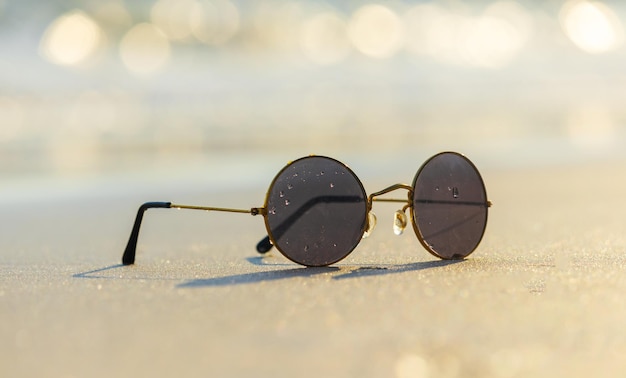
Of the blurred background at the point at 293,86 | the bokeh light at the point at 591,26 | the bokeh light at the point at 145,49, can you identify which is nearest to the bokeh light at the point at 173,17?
the blurred background at the point at 293,86

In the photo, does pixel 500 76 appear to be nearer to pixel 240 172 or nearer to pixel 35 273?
pixel 240 172

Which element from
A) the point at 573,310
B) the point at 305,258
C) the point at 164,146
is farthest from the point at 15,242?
the point at 164,146

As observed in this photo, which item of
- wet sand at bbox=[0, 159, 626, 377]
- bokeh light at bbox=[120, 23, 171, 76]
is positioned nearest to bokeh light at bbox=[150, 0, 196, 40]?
bokeh light at bbox=[120, 23, 171, 76]

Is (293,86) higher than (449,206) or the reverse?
higher

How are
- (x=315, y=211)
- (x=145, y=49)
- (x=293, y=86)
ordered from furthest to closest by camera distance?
(x=145, y=49), (x=293, y=86), (x=315, y=211)

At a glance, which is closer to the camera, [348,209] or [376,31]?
[348,209]

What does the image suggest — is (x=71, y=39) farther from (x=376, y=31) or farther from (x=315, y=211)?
(x=315, y=211)

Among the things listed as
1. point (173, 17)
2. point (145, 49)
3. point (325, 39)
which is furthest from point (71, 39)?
point (325, 39)

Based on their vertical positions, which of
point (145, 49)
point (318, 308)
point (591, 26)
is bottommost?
point (318, 308)
